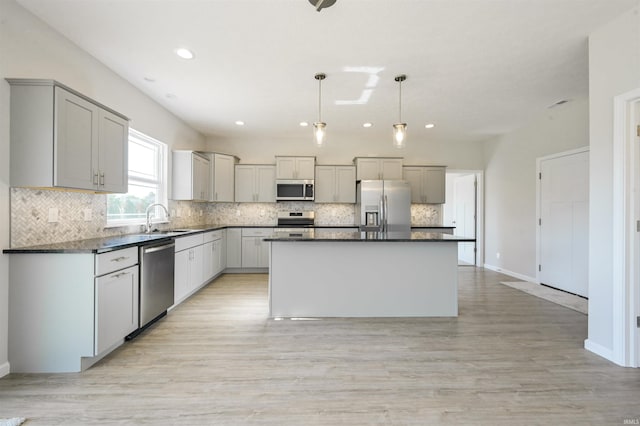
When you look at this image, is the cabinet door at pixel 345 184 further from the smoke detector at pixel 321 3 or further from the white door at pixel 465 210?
the smoke detector at pixel 321 3

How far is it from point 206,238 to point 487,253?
5703mm

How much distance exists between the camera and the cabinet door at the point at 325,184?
5875 mm

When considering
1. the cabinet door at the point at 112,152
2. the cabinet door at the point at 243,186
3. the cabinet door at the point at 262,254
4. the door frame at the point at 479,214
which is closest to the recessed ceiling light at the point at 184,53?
the cabinet door at the point at 112,152

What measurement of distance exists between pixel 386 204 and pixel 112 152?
432cm

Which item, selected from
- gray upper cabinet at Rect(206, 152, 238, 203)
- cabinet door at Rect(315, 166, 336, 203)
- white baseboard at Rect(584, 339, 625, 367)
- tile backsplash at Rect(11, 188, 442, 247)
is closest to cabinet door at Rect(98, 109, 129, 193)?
tile backsplash at Rect(11, 188, 442, 247)

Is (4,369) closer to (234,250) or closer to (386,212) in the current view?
(234,250)

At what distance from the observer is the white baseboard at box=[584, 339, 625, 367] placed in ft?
7.53

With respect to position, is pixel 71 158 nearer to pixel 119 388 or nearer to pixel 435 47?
pixel 119 388

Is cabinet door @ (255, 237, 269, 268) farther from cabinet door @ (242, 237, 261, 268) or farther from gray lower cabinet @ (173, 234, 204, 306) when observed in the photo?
gray lower cabinet @ (173, 234, 204, 306)

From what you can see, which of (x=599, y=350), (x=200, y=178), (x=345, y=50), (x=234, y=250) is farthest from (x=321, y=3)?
(x=234, y=250)

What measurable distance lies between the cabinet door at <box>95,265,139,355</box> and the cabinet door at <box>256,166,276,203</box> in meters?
3.38

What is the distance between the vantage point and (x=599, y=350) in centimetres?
238

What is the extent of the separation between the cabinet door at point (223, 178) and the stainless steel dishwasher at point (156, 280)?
2282 mm

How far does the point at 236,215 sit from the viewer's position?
6.10m
